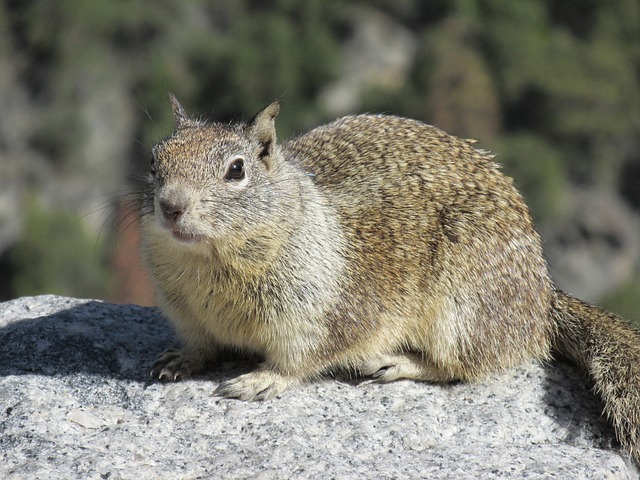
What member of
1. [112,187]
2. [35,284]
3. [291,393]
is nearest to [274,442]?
[291,393]

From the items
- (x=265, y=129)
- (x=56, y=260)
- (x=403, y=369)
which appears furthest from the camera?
(x=56, y=260)

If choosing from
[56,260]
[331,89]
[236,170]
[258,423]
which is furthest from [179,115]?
[331,89]

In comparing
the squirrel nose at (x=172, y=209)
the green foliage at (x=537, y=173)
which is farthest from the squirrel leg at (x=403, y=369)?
the green foliage at (x=537, y=173)

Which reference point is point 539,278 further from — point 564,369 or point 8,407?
point 8,407

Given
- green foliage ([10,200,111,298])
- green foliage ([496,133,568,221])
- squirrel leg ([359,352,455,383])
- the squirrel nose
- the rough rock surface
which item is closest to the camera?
the rough rock surface

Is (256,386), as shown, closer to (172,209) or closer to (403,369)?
(403,369)

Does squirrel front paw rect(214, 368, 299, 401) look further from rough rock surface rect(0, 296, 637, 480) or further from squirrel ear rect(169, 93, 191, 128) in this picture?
squirrel ear rect(169, 93, 191, 128)

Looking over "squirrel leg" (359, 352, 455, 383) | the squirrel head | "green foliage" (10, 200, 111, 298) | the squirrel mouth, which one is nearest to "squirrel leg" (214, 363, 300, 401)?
"squirrel leg" (359, 352, 455, 383)
